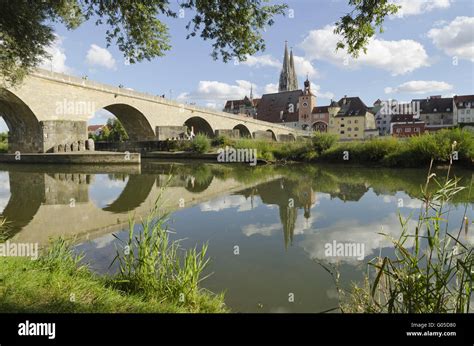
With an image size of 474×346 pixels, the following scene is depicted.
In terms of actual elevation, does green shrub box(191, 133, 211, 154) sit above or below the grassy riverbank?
above

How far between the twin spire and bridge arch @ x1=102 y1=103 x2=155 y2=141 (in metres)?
58.6

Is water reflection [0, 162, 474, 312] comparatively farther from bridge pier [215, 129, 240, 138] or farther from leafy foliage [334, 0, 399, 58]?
bridge pier [215, 129, 240, 138]

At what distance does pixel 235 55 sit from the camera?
6.30 meters

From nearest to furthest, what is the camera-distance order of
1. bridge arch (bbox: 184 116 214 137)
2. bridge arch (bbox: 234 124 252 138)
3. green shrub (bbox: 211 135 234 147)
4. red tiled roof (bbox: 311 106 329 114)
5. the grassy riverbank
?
1. the grassy riverbank
2. green shrub (bbox: 211 135 234 147)
3. bridge arch (bbox: 184 116 214 137)
4. bridge arch (bbox: 234 124 252 138)
5. red tiled roof (bbox: 311 106 329 114)

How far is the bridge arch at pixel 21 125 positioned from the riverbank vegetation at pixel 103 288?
2234 centimetres

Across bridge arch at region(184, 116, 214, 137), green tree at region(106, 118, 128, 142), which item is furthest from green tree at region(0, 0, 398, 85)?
green tree at region(106, 118, 128, 142)

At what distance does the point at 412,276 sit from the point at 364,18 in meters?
3.45

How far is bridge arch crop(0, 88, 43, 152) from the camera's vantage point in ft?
74.4

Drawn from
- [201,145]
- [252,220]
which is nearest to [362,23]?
[252,220]

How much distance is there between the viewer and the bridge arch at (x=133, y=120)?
32.1 meters

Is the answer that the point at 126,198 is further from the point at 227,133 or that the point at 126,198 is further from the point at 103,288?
the point at 227,133

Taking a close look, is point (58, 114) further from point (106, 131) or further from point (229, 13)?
point (106, 131)
